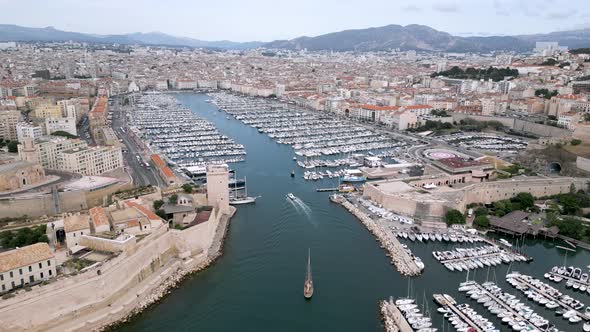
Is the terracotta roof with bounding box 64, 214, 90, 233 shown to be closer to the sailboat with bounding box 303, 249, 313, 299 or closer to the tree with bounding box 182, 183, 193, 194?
the tree with bounding box 182, 183, 193, 194

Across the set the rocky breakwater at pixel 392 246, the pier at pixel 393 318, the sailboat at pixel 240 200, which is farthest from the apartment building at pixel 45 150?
the pier at pixel 393 318

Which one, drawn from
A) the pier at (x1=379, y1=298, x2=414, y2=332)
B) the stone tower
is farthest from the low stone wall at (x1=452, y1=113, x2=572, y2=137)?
the stone tower

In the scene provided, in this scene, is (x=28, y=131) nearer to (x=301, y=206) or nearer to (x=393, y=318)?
(x=301, y=206)

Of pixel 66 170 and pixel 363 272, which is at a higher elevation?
pixel 66 170

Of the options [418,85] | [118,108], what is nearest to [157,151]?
[118,108]

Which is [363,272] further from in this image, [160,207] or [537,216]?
[537,216]

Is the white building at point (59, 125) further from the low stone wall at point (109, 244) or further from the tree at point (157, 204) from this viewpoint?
the low stone wall at point (109, 244)

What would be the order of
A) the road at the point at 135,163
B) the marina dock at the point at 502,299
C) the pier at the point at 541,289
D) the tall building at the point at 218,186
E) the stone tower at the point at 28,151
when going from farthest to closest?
the road at the point at 135,163 < the stone tower at the point at 28,151 < the tall building at the point at 218,186 < the pier at the point at 541,289 < the marina dock at the point at 502,299
